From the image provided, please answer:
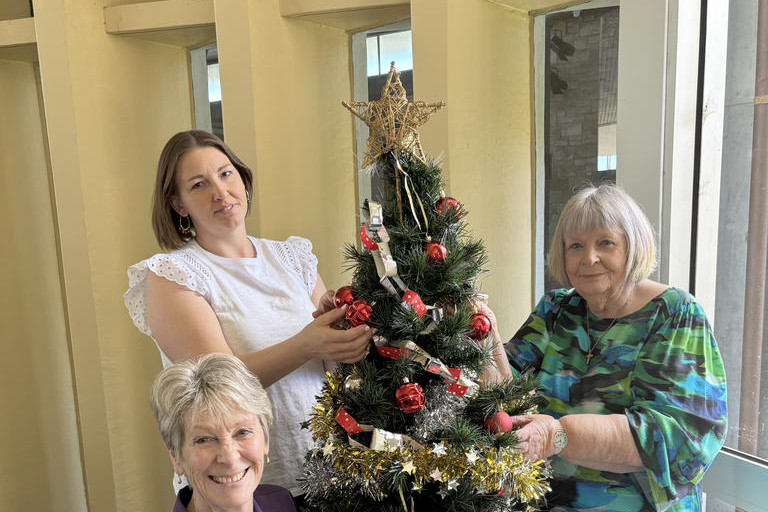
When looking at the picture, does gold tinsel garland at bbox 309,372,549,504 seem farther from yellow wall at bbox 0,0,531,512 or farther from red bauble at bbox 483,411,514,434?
yellow wall at bbox 0,0,531,512

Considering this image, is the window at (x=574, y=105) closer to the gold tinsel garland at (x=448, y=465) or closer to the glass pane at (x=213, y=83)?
the gold tinsel garland at (x=448, y=465)

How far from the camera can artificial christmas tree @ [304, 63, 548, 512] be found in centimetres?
111

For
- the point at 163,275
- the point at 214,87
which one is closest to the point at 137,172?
the point at 214,87

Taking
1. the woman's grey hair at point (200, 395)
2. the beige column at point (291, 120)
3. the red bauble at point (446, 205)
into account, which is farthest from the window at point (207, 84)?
the red bauble at point (446, 205)

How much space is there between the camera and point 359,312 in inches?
44.8

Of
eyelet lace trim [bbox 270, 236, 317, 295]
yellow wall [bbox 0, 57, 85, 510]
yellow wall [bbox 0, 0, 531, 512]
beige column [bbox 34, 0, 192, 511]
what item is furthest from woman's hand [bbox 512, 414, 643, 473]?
yellow wall [bbox 0, 57, 85, 510]

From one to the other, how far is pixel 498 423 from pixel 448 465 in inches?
4.7

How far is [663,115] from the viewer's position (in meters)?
1.74

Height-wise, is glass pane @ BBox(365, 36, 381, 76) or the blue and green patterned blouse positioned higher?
glass pane @ BBox(365, 36, 381, 76)

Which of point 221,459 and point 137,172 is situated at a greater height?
point 137,172

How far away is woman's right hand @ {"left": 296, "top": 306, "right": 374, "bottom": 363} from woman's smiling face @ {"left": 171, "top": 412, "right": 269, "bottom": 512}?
0.19 meters

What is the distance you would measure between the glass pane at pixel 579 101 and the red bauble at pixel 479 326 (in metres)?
1.06

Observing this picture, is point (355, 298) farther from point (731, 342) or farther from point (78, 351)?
point (78, 351)

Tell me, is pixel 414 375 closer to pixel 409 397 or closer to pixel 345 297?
pixel 409 397
